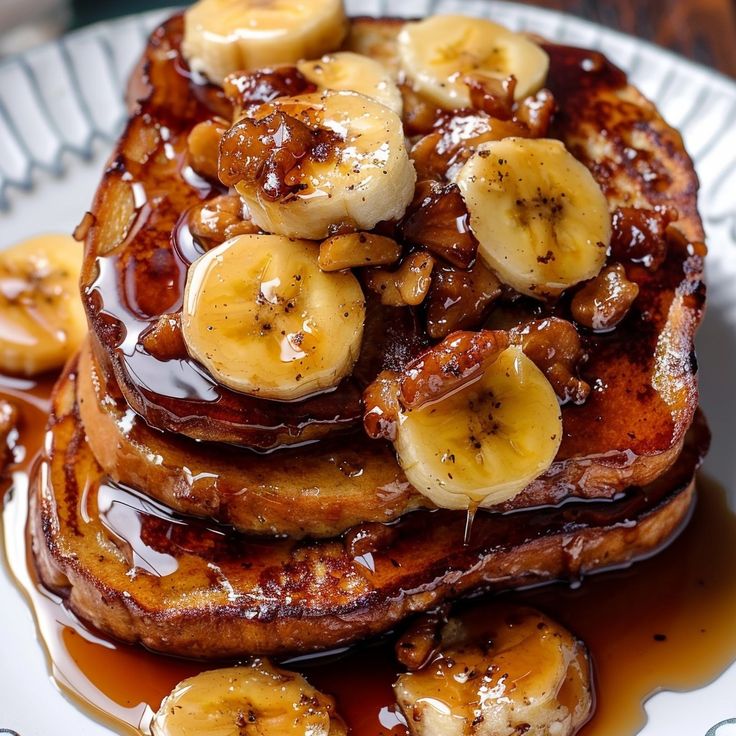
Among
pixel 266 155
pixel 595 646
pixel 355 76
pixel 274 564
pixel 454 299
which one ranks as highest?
pixel 266 155

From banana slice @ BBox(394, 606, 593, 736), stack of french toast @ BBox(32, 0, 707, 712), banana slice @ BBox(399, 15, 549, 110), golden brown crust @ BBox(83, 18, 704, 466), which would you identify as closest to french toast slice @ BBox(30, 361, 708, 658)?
stack of french toast @ BBox(32, 0, 707, 712)

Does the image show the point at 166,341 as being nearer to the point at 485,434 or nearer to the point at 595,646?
the point at 485,434

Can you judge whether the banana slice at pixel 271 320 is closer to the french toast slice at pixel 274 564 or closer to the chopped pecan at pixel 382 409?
the chopped pecan at pixel 382 409

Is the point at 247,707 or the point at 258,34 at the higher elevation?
the point at 258,34

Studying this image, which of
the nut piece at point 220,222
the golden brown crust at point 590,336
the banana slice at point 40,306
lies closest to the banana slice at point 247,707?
the golden brown crust at point 590,336

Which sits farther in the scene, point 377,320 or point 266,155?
point 377,320

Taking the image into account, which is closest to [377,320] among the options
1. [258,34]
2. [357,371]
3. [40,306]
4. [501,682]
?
[357,371]

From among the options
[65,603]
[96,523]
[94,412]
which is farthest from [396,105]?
[65,603]
